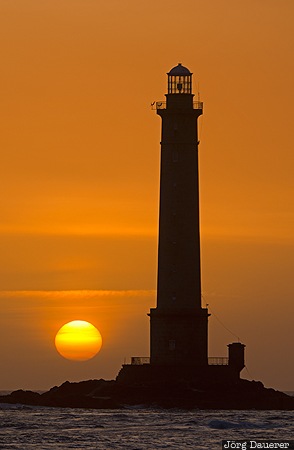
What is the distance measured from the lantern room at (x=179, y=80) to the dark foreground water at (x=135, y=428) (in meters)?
17.6

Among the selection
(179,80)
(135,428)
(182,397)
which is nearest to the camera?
(135,428)

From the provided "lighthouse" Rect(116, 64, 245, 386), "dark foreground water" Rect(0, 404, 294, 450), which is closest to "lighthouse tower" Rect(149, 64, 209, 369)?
"lighthouse" Rect(116, 64, 245, 386)

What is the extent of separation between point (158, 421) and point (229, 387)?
9809 millimetres

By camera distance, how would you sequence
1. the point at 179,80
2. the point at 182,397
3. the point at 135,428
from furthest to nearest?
the point at 179,80
the point at 182,397
the point at 135,428

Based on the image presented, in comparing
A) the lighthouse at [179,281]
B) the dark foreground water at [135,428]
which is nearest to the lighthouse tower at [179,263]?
the lighthouse at [179,281]

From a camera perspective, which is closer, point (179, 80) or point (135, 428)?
point (135, 428)

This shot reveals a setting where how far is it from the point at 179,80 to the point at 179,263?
422 inches

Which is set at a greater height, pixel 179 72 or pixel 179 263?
pixel 179 72

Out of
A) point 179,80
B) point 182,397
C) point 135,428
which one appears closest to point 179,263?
point 182,397

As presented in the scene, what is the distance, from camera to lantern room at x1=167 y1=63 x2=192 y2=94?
85.2 meters

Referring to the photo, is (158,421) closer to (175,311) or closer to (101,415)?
(101,415)

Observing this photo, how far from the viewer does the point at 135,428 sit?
69688 millimetres

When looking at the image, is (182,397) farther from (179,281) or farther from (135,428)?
(135,428)

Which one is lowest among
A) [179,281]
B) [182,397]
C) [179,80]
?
[182,397]
